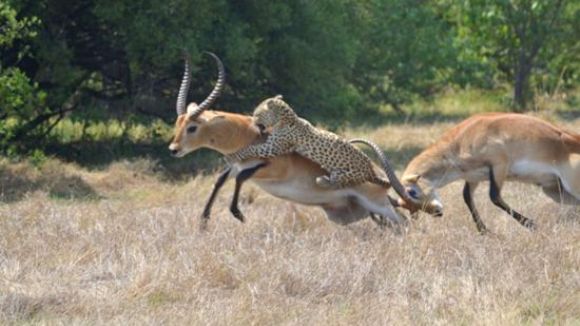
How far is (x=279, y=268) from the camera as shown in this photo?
28.1 feet

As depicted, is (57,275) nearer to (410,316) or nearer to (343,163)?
(410,316)

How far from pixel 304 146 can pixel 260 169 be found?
464mm

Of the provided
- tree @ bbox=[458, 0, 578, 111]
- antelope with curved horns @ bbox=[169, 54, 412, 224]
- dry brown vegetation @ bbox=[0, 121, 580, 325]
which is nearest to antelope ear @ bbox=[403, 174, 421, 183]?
antelope with curved horns @ bbox=[169, 54, 412, 224]

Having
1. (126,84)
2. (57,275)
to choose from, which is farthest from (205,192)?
(57,275)

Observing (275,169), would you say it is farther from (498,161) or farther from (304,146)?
(498,161)

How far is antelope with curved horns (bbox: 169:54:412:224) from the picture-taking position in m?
10.8

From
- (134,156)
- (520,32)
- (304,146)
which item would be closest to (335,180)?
(304,146)

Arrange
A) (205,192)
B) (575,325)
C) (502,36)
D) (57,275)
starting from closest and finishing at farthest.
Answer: (575,325), (57,275), (205,192), (502,36)

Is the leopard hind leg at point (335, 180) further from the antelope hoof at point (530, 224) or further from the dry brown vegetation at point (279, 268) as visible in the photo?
the antelope hoof at point (530, 224)

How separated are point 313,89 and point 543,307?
9.90m

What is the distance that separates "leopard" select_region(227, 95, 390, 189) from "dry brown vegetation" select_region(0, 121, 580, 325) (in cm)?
47

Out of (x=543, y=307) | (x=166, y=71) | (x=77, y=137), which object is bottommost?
(x=77, y=137)

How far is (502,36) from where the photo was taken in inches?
916

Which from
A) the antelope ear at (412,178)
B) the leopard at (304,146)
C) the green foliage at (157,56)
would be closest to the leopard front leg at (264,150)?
the leopard at (304,146)
